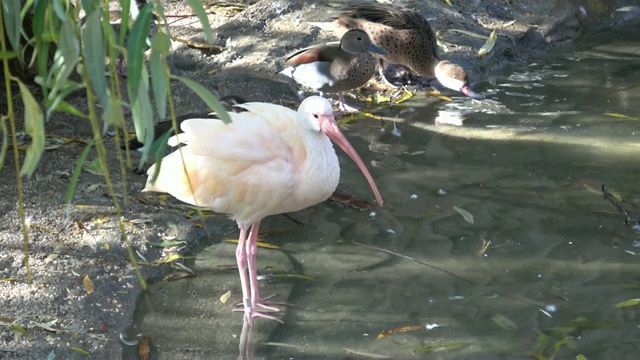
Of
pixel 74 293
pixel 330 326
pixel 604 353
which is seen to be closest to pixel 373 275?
pixel 330 326

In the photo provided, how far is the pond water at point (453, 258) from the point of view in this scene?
13.6ft

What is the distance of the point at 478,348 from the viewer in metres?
4.06

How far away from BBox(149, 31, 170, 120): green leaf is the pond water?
6.93 ft

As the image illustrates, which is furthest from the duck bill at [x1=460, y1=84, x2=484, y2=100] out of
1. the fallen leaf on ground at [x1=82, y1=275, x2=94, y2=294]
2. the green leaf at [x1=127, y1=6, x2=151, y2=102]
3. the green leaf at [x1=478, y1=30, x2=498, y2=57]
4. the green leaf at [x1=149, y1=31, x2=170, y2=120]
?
the green leaf at [x1=127, y1=6, x2=151, y2=102]

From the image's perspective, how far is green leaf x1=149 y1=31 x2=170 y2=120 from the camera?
2.13 metres

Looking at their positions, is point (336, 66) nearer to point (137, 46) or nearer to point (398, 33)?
point (398, 33)

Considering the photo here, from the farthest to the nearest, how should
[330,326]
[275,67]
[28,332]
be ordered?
[275,67]
[330,326]
[28,332]

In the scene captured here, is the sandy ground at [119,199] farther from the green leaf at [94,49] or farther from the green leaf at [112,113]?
the green leaf at [94,49]

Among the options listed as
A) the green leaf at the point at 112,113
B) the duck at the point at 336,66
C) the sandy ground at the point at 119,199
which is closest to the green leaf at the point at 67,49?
the green leaf at the point at 112,113

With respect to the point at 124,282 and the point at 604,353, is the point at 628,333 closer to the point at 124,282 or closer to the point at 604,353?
the point at 604,353

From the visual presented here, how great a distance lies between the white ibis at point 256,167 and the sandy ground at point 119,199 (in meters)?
0.57

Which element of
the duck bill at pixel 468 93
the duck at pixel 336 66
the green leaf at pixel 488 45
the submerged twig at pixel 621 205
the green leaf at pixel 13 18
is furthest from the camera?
the green leaf at pixel 488 45

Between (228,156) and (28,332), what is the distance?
4.06ft

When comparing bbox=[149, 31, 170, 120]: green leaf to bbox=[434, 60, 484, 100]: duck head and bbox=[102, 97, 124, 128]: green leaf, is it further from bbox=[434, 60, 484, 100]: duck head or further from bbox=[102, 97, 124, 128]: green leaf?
bbox=[434, 60, 484, 100]: duck head
